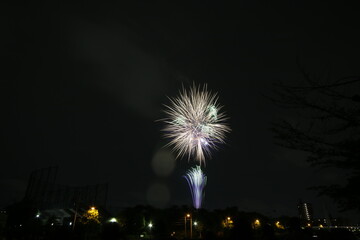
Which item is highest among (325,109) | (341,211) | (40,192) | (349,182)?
(40,192)

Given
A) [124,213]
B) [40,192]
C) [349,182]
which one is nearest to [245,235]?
[349,182]

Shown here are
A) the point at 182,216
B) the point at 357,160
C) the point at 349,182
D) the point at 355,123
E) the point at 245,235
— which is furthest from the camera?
the point at 182,216

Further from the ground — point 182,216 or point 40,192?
point 40,192

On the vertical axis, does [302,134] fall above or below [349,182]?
above

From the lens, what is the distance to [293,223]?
27.3 ft

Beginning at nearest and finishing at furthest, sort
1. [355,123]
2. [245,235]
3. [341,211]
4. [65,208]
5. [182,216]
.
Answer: [355,123], [245,235], [341,211], [182,216], [65,208]

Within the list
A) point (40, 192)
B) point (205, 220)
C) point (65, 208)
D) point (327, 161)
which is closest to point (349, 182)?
point (327, 161)

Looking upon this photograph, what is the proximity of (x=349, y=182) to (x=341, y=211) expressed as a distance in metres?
1.56

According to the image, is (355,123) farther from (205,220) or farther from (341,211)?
(205,220)

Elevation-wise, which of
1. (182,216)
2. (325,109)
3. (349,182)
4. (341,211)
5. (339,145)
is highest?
(182,216)

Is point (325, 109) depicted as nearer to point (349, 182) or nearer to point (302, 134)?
point (302, 134)

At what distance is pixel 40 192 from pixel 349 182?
89.7 metres

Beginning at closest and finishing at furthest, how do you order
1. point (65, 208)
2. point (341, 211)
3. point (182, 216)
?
point (341, 211) < point (182, 216) < point (65, 208)

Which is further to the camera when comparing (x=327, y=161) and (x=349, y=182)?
(x=349, y=182)
